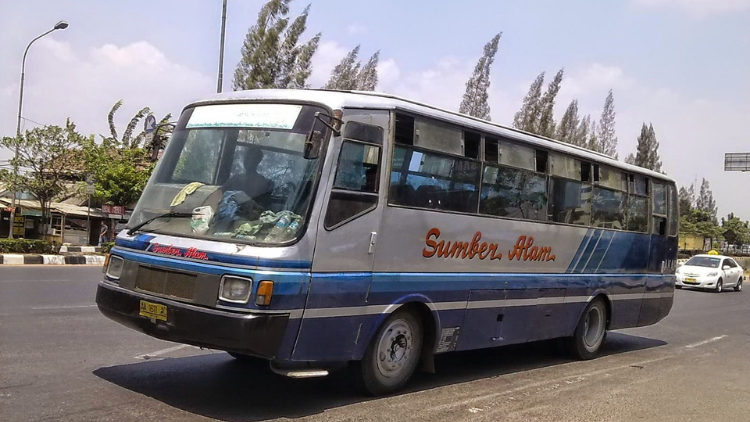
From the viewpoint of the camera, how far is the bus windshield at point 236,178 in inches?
217

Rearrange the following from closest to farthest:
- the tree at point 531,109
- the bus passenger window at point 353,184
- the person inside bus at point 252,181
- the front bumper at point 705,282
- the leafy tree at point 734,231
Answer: the person inside bus at point 252,181
the bus passenger window at point 353,184
the front bumper at point 705,282
the tree at point 531,109
the leafy tree at point 734,231

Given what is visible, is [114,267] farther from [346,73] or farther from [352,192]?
[346,73]

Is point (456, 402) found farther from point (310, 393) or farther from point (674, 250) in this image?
point (674, 250)

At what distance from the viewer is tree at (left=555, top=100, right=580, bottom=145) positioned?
161ft

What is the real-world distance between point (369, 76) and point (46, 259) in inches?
800

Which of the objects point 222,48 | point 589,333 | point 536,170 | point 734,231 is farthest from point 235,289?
point 734,231

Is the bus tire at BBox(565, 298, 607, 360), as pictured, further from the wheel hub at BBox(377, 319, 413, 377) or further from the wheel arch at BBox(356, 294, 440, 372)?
the wheel hub at BBox(377, 319, 413, 377)

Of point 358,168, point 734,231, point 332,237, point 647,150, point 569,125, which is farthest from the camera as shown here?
point 734,231

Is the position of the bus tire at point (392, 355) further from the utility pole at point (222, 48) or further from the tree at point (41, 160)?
the tree at point (41, 160)

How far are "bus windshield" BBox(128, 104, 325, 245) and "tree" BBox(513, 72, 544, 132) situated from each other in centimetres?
3874

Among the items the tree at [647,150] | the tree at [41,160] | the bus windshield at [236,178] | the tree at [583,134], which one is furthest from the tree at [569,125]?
the bus windshield at [236,178]

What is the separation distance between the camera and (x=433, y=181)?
670 cm

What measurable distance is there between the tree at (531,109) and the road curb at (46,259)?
28.0m

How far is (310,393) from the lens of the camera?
6293 mm
